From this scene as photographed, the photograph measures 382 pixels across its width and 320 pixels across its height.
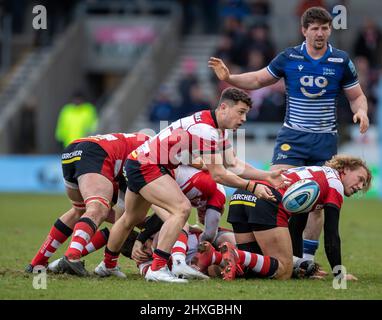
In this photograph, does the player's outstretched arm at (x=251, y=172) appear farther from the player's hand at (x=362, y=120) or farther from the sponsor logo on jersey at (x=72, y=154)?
the sponsor logo on jersey at (x=72, y=154)

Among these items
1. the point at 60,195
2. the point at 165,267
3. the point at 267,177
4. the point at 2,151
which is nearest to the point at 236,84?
the point at 267,177

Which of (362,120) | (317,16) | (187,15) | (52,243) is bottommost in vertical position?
(52,243)

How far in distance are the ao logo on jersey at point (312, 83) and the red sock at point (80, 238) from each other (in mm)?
2683

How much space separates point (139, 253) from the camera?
952cm

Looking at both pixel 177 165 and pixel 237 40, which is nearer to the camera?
pixel 177 165

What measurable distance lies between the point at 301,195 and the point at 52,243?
2.56 metres

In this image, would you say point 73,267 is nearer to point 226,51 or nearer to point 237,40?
point 226,51

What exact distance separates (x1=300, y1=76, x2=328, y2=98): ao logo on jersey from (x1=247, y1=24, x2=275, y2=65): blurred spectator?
496 inches

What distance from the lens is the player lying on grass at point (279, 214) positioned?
8969 mm

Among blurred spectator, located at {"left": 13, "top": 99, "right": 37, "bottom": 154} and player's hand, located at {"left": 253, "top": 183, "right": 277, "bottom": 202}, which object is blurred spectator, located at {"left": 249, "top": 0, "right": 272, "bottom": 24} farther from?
player's hand, located at {"left": 253, "top": 183, "right": 277, "bottom": 202}

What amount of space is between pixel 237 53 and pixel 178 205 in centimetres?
1468

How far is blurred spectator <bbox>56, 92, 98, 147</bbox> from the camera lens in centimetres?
2338

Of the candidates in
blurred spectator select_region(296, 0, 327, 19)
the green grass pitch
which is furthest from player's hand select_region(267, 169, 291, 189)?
blurred spectator select_region(296, 0, 327, 19)

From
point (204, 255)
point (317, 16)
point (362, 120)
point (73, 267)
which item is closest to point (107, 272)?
point (73, 267)
